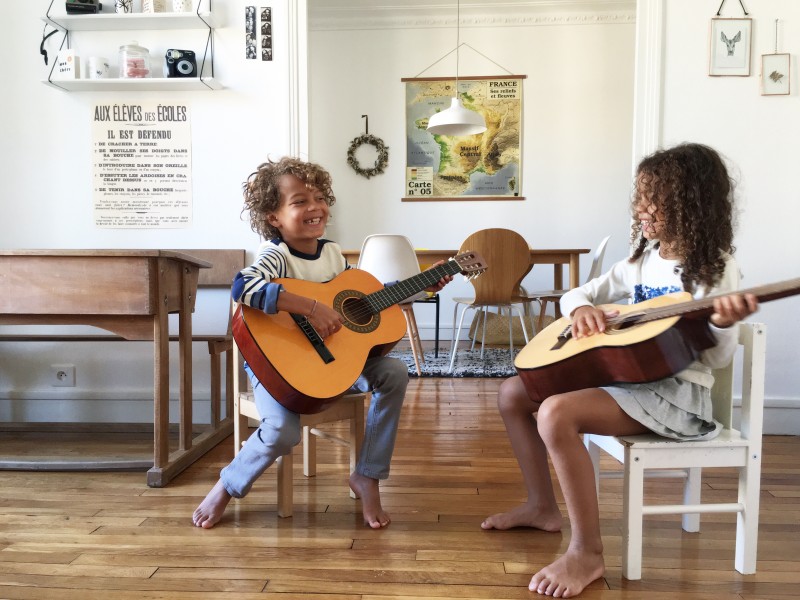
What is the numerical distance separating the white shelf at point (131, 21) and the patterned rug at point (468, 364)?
223 centimetres

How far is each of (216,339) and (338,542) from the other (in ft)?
3.88

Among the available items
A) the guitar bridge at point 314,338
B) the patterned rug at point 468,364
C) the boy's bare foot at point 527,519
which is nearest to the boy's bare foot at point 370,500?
the boy's bare foot at point 527,519

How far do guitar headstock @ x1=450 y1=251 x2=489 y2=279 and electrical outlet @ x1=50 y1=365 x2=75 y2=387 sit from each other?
194 cm

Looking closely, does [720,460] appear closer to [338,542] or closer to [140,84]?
[338,542]

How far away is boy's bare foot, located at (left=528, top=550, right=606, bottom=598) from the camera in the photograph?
4.08ft

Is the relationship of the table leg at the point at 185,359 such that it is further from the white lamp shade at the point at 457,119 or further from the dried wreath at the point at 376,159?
the dried wreath at the point at 376,159

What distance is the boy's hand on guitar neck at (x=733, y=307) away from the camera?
1090 millimetres

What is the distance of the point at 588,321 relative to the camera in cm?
134

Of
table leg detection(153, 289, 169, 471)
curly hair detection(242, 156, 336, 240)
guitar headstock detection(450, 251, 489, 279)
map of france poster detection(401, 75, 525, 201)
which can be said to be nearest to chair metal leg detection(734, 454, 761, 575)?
guitar headstock detection(450, 251, 489, 279)

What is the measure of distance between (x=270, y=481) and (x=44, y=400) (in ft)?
4.52

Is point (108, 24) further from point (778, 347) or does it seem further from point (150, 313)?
point (778, 347)

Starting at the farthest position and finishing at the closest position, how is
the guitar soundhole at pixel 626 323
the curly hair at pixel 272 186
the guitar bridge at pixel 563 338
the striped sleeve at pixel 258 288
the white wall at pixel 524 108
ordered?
the white wall at pixel 524 108, the curly hair at pixel 272 186, the striped sleeve at pixel 258 288, the guitar bridge at pixel 563 338, the guitar soundhole at pixel 626 323

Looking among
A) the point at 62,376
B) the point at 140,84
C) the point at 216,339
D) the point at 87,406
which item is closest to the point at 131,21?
the point at 140,84

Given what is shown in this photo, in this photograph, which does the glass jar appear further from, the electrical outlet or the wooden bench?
the electrical outlet
